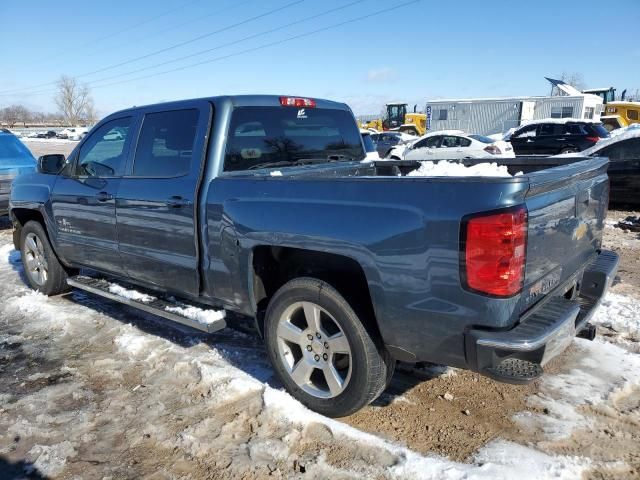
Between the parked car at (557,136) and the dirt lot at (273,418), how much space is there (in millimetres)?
14318

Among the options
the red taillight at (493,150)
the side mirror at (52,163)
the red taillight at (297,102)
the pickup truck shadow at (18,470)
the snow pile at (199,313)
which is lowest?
the red taillight at (493,150)

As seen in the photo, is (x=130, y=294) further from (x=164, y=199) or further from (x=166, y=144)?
(x=166, y=144)

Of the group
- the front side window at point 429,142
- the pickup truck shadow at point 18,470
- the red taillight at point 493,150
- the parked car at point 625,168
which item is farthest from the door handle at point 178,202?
the front side window at point 429,142

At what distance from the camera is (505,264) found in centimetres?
234

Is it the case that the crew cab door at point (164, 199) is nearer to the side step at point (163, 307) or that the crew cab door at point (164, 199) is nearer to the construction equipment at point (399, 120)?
the side step at point (163, 307)

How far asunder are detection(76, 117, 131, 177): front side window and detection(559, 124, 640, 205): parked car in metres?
8.52

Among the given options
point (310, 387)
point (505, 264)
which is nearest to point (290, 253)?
point (310, 387)

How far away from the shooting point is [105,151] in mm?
4609

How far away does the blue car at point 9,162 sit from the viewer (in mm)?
9273

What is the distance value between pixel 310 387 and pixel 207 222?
1297 millimetres

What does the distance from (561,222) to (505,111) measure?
31.4m

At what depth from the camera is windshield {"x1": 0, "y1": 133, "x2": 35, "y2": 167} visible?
9.55m

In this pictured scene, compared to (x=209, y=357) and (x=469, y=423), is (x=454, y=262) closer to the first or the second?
(x=469, y=423)

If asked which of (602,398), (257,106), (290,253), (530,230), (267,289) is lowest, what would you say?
(602,398)
